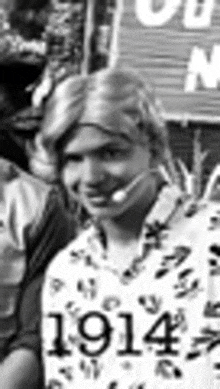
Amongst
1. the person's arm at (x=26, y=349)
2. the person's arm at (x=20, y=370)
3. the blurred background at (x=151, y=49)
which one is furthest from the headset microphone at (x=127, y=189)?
the person's arm at (x=20, y=370)

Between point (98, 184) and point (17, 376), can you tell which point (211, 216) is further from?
point (17, 376)

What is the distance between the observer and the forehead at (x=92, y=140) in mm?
2023

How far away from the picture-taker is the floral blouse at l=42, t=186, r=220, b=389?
2.02 meters

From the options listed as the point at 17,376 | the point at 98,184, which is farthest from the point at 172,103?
the point at 17,376

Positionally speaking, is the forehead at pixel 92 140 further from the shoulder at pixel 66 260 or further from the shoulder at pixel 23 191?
the shoulder at pixel 66 260

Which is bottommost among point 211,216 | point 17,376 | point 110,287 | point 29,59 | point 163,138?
point 17,376

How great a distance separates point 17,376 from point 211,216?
0.63 metres

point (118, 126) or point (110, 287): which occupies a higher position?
point (118, 126)

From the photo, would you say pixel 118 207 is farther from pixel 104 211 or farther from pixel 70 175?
pixel 70 175

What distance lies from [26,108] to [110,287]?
1.63 ft

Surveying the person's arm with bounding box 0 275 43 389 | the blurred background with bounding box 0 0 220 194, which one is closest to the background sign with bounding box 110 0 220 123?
the blurred background with bounding box 0 0 220 194

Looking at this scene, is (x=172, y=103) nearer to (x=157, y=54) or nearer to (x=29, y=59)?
(x=157, y=54)

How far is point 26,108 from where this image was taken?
6.83 ft

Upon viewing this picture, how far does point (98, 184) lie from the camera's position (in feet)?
6.63
